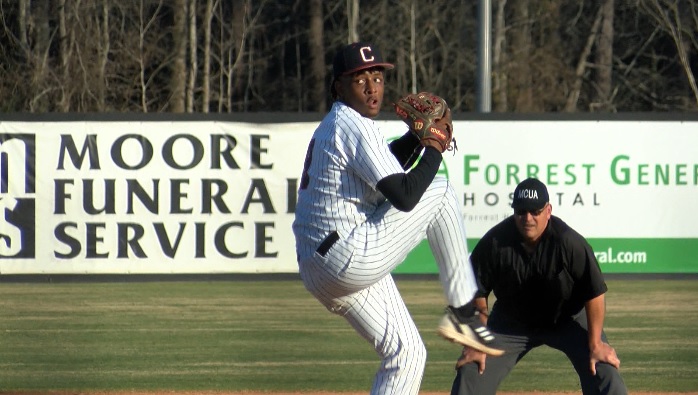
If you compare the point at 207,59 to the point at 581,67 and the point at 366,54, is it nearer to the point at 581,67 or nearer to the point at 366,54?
the point at 581,67

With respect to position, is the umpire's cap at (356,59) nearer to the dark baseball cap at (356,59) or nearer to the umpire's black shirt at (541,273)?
the dark baseball cap at (356,59)

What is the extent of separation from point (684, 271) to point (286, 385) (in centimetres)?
748

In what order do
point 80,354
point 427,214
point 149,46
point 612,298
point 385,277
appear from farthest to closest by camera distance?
point 149,46, point 612,298, point 80,354, point 385,277, point 427,214

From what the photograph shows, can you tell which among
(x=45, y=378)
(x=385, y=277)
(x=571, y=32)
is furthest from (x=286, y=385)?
(x=571, y=32)

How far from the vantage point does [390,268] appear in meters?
4.80

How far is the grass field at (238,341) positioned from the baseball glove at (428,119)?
12.1 feet

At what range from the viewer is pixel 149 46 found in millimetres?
25266

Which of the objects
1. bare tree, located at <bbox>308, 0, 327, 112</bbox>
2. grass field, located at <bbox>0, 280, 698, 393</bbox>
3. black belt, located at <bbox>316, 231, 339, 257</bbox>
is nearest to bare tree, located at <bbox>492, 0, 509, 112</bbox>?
bare tree, located at <bbox>308, 0, 327, 112</bbox>

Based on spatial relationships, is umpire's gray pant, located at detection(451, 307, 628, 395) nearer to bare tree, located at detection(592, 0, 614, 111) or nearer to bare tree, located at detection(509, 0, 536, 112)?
bare tree, located at detection(509, 0, 536, 112)

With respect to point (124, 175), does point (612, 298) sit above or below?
below

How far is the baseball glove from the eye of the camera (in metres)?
4.80

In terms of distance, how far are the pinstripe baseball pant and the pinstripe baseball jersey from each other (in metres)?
0.06

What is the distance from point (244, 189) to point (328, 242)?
960 cm

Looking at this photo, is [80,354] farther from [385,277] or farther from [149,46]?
[149,46]
